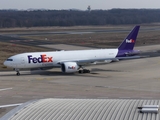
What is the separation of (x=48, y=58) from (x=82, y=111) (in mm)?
36830

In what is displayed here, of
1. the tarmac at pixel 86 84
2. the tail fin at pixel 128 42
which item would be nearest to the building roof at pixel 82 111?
the tarmac at pixel 86 84

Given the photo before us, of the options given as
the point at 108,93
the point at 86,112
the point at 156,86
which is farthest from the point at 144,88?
the point at 86,112

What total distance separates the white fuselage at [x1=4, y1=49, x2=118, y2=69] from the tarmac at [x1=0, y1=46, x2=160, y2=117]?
5.49 ft

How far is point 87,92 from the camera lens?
1751 inches

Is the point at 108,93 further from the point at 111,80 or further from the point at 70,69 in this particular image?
the point at 70,69

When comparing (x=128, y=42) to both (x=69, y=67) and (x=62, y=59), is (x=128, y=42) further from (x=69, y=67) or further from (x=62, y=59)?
(x=69, y=67)

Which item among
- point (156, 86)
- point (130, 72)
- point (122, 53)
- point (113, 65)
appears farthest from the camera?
point (113, 65)

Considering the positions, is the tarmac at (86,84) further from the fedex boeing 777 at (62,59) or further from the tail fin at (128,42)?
the tail fin at (128,42)

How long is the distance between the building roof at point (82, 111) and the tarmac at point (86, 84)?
14.1m

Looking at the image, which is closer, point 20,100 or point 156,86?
point 20,100

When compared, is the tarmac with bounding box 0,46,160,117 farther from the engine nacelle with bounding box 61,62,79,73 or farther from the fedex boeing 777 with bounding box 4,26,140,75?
the fedex boeing 777 with bounding box 4,26,140,75

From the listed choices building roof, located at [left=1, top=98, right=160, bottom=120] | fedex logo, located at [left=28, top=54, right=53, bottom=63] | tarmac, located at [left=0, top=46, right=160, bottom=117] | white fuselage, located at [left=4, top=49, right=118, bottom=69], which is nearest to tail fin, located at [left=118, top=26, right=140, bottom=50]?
tarmac, located at [left=0, top=46, right=160, bottom=117]

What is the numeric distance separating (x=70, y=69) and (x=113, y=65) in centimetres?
1302

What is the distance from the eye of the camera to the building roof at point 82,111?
1927cm
